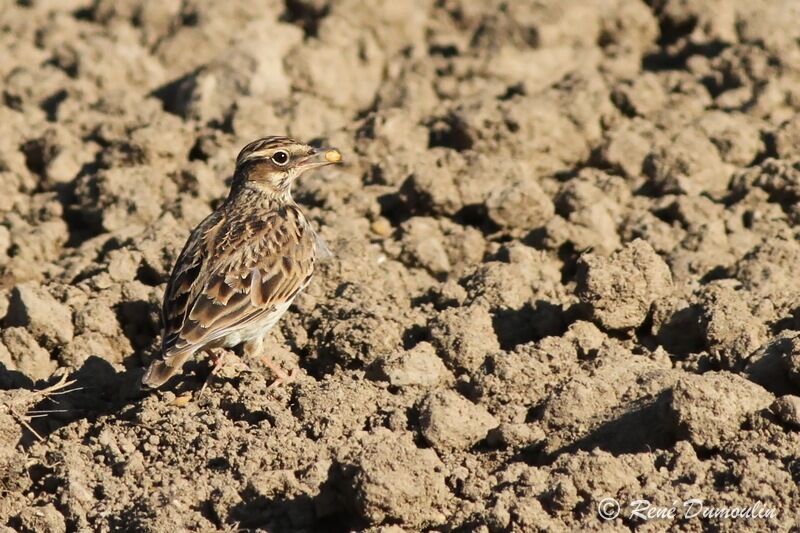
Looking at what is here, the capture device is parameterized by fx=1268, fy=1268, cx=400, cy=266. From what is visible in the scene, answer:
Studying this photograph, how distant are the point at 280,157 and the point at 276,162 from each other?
47 millimetres

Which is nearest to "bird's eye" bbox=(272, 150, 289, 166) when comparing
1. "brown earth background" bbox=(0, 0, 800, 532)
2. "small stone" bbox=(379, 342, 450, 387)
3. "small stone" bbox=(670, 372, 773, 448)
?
"brown earth background" bbox=(0, 0, 800, 532)

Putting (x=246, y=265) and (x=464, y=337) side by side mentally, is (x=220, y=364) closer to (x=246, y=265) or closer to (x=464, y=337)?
(x=246, y=265)

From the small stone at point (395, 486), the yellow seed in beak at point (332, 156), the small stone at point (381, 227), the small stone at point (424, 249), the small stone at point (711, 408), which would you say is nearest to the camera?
the small stone at point (395, 486)

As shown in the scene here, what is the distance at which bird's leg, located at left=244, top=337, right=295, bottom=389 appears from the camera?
7.53 m

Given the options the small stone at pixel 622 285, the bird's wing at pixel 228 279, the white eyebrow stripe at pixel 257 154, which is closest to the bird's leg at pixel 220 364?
the bird's wing at pixel 228 279

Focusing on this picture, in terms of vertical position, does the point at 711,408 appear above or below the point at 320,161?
below

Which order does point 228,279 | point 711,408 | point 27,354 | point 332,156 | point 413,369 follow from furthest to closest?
point 332,156 → point 27,354 → point 228,279 → point 413,369 → point 711,408

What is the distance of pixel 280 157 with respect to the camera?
8.71 metres

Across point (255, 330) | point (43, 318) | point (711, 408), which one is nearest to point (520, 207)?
point (255, 330)

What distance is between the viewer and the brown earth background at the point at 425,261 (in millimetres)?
6352

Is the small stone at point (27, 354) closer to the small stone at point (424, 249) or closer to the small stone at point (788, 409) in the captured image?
the small stone at point (424, 249)

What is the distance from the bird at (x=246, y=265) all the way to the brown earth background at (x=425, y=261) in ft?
0.99

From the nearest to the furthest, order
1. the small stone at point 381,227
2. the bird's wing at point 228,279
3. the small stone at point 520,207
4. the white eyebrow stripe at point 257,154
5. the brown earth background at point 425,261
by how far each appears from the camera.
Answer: the brown earth background at point 425,261, the bird's wing at point 228,279, the white eyebrow stripe at point 257,154, the small stone at point 520,207, the small stone at point 381,227

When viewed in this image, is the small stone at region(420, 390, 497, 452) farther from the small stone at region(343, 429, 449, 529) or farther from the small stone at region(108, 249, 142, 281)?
the small stone at region(108, 249, 142, 281)
